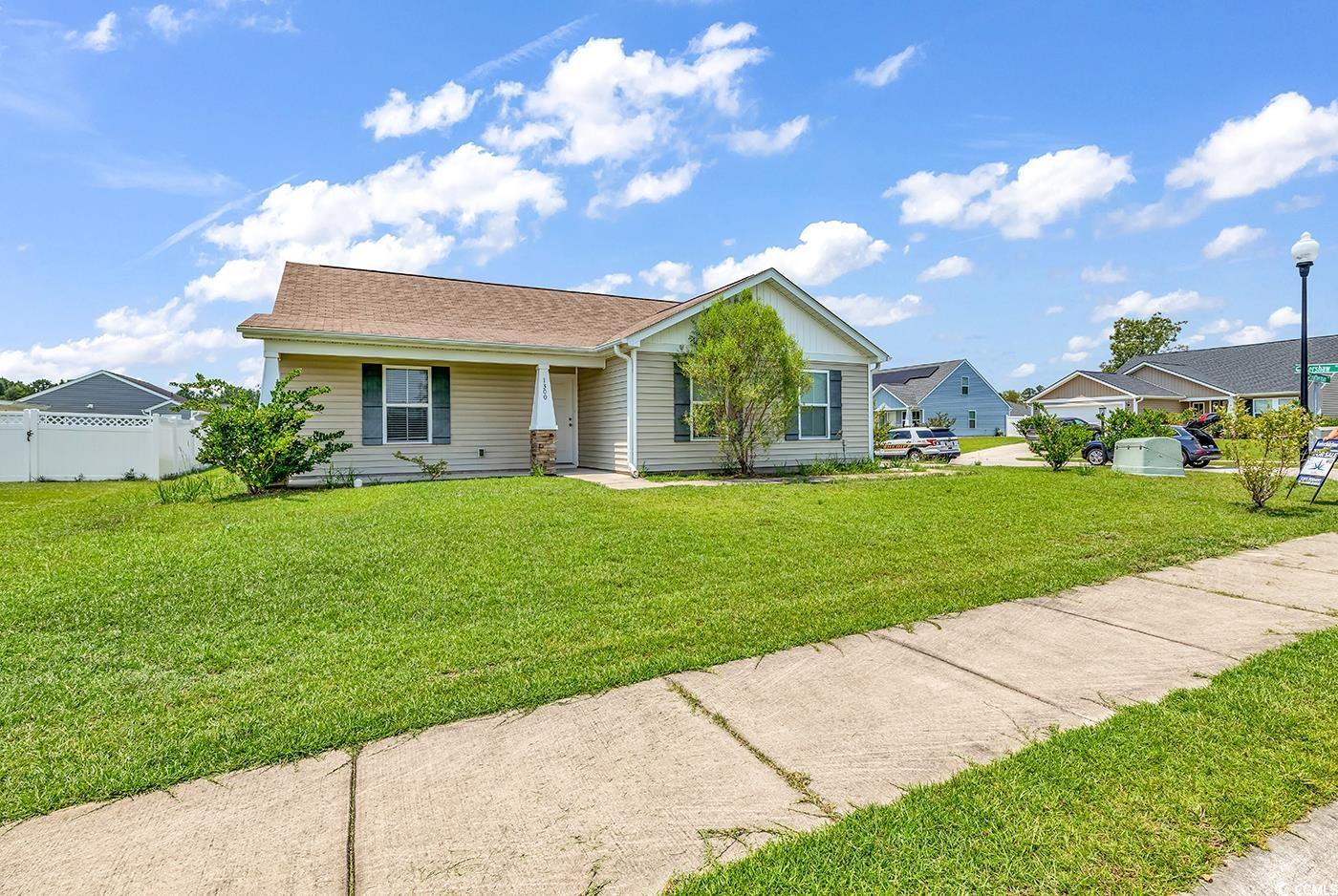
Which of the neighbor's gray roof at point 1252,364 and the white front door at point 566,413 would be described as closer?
the white front door at point 566,413

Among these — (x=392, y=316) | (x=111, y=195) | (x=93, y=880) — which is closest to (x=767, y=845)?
(x=93, y=880)

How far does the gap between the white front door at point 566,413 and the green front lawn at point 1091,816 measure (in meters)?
12.8

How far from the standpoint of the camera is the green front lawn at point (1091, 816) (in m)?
1.78

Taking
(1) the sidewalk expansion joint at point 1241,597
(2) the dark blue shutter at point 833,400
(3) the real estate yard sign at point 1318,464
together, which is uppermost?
(2) the dark blue shutter at point 833,400

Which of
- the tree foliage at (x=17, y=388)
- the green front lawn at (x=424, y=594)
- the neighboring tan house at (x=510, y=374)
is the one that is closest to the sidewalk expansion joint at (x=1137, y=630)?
the green front lawn at (x=424, y=594)

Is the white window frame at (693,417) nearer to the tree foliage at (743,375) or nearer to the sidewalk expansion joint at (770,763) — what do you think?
the tree foliage at (743,375)

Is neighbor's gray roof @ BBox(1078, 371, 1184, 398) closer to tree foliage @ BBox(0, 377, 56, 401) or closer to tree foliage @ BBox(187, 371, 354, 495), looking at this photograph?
tree foliage @ BBox(187, 371, 354, 495)

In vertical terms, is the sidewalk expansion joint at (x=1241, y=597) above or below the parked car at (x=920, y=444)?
below

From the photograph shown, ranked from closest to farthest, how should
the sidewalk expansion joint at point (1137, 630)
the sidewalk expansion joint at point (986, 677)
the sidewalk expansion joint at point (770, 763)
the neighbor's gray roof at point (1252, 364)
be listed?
the sidewalk expansion joint at point (770, 763) < the sidewalk expansion joint at point (986, 677) < the sidewalk expansion joint at point (1137, 630) < the neighbor's gray roof at point (1252, 364)

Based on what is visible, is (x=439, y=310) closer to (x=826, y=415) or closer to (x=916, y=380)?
(x=826, y=415)

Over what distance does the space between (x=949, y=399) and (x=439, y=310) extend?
40.1m

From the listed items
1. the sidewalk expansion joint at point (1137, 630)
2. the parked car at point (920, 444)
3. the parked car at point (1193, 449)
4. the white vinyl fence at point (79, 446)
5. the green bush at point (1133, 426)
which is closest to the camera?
the sidewalk expansion joint at point (1137, 630)

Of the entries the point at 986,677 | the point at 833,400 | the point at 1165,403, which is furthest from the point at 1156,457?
the point at 1165,403

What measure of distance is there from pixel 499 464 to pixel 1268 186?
63.0ft
